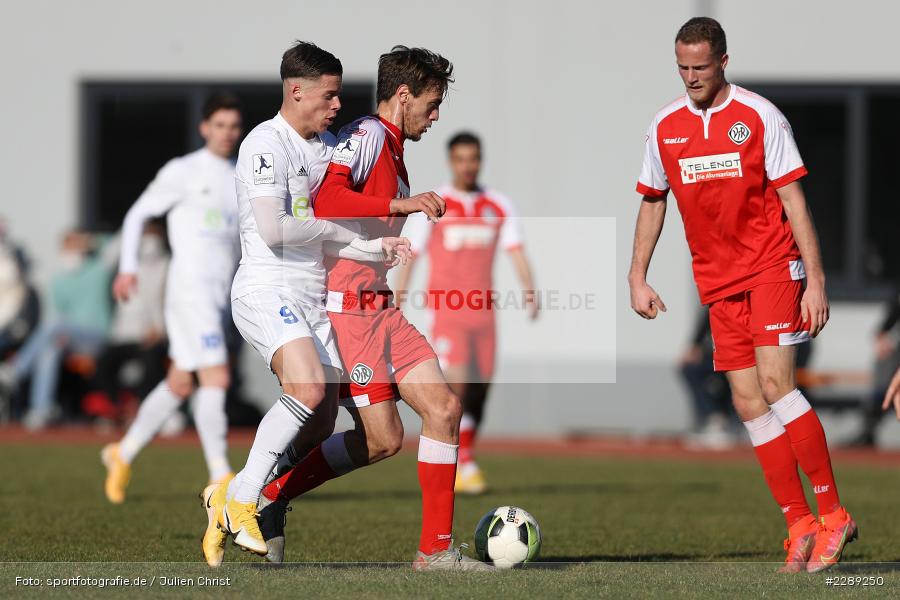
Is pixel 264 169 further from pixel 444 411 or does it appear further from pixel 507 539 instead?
pixel 507 539

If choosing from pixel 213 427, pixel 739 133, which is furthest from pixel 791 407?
pixel 213 427

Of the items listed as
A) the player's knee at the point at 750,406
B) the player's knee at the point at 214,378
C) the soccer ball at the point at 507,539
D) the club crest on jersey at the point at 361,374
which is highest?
the club crest on jersey at the point at 361,374

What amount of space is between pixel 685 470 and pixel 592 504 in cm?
303

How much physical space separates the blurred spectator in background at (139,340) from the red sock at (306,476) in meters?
9.04

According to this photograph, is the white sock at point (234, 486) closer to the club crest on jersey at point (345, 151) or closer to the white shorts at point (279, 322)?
the white shorts at point (279, 322)

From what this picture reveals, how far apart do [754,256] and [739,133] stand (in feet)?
1.78

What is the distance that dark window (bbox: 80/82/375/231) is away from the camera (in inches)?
643

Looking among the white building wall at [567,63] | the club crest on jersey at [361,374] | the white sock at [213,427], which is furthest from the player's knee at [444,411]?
the white building wall at [567,63]

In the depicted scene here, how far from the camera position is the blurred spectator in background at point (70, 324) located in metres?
15.5

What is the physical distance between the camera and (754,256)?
246 inches

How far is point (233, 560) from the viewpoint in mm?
6547

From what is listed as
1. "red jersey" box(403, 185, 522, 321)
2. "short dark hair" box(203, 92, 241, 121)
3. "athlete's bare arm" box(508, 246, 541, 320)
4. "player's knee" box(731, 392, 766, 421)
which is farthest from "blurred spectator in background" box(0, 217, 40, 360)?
"player's knee" box(731, 392, 766, 421)

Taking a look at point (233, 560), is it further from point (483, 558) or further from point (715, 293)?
point (715, 293)

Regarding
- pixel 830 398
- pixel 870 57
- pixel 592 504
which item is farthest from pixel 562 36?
pixel 592 504
